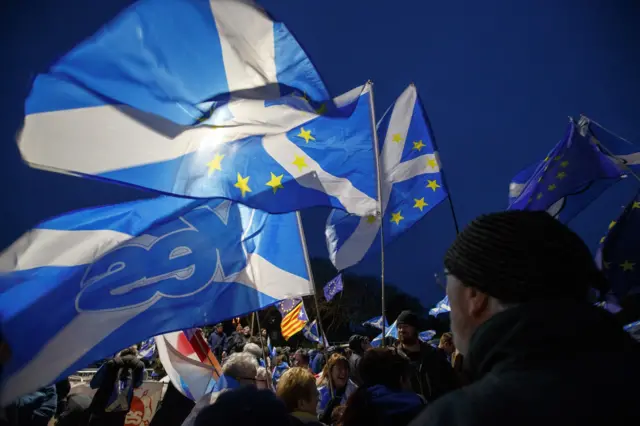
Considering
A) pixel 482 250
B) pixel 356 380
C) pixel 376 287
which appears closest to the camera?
pixel 482 250

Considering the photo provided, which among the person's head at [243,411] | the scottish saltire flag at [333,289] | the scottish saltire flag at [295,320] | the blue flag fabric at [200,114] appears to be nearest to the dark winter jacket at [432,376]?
the blue flag fabric at [200,114]

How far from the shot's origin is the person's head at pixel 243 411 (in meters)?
1.80

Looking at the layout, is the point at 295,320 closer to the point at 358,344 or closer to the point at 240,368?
the point at 358,344

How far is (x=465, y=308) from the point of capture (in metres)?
1.23

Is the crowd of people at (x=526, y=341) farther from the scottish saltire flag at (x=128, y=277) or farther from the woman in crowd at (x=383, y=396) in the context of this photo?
the scottish saltire flag at (x=128, y=277)

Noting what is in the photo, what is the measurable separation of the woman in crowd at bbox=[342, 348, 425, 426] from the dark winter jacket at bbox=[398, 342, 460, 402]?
0.97 meters

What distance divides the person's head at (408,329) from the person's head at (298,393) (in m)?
1.53

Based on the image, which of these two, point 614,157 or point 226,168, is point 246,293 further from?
point 614,157

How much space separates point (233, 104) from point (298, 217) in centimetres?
134

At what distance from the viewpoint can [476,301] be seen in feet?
3.92

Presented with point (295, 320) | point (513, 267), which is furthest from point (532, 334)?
point (295, 320)

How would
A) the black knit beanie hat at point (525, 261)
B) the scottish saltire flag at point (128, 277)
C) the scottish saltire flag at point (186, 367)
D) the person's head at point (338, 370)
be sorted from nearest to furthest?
the black knit beanie hat at point (525, 261) → the scottish saltire flag at point (128, 277) → the scottish saltire flag at point (186, 367) → the person's head at point (338, 370)

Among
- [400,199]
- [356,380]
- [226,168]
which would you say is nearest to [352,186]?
[226,168]

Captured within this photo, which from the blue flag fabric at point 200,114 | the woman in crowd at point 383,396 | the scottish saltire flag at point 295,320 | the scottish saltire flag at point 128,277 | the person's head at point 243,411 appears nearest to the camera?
the person's head at point 243,411
